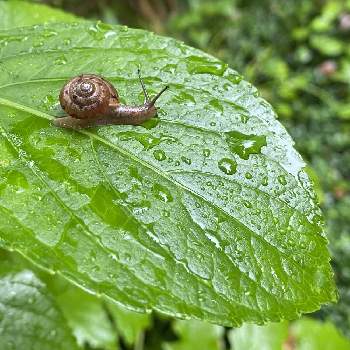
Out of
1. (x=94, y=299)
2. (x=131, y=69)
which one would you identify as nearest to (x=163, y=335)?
(x=94, y=299)

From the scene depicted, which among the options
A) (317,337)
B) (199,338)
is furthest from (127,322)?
(317,337)

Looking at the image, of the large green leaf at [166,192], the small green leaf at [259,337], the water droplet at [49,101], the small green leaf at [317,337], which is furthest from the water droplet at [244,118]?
the small green leaf at [317,337]

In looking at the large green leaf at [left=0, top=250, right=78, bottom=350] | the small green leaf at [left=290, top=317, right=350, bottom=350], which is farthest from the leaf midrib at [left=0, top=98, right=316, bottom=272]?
the small green leaf at [left=290, top=317, right=350, bottom=350]

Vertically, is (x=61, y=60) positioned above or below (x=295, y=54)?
above

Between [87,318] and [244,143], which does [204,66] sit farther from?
[87,318]

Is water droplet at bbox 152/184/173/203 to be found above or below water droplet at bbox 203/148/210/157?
below

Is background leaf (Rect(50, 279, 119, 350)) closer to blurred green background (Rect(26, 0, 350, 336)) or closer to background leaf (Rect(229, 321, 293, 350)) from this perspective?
background leaf (Rect(229, 321, 293, 350))
